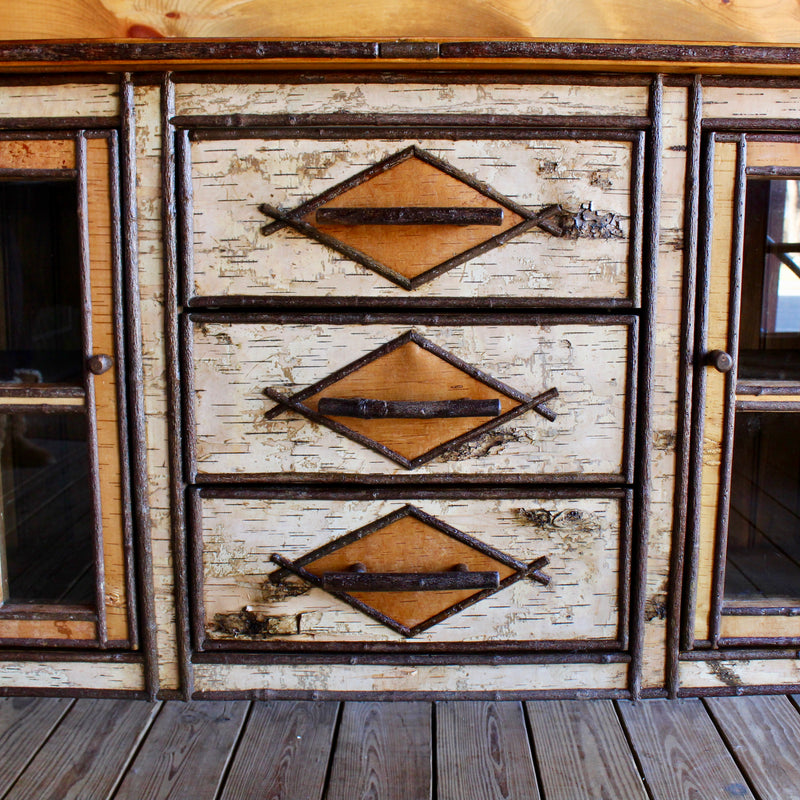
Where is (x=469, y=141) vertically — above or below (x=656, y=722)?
above

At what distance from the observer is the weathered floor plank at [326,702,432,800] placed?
983mm

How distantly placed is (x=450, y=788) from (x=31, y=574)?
0.84 metres

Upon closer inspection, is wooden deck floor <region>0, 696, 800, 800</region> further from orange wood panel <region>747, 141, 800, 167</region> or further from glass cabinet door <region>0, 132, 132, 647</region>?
orange wood panel <region>747, 141, 800, 167</region>

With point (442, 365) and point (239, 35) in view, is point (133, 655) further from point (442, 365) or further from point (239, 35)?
point (239, 35)

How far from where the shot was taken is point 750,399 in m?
1.10

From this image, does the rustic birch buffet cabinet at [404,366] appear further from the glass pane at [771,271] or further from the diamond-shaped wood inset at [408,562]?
the glass pane at [771,271]

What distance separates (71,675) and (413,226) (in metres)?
0.95

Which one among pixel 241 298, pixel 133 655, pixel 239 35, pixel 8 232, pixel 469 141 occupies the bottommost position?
pixel 133 655

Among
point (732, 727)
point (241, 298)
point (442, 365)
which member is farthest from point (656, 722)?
point (241, 298)

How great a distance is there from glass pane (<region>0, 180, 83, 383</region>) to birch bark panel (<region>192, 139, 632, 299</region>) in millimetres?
325

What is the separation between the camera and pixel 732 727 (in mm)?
1104

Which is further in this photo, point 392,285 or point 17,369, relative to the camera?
point 17,369

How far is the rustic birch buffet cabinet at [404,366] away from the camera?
3.38 ft

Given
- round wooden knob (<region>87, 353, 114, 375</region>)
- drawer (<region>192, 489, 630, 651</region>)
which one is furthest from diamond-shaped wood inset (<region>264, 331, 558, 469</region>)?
round wooden knob (<region>87, 353, 114, 375</region>)
